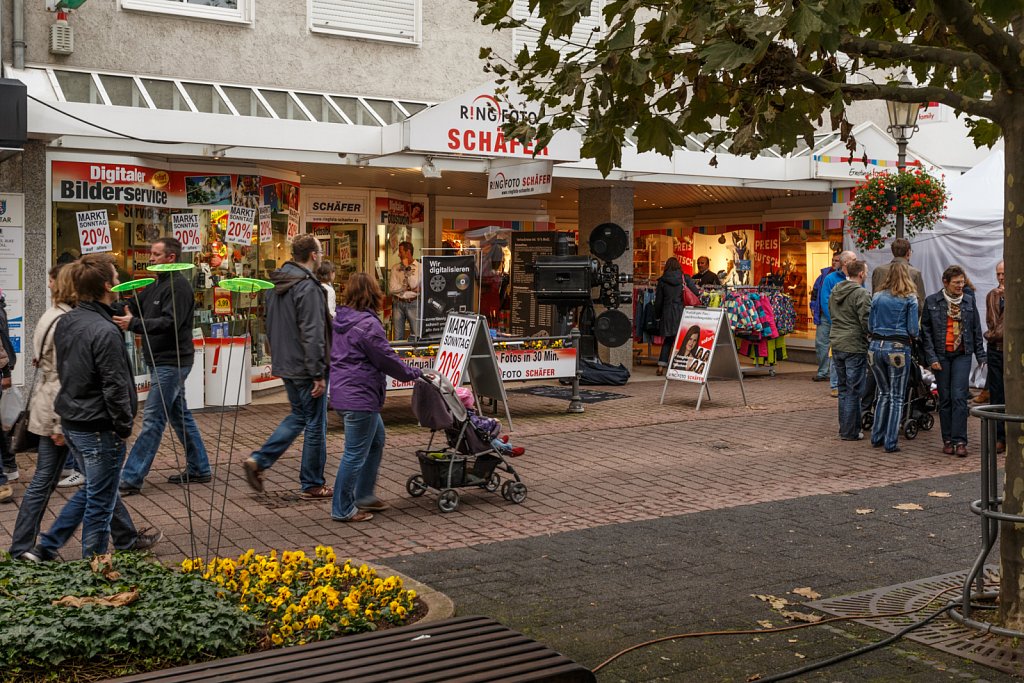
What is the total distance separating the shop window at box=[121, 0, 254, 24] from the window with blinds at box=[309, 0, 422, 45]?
96 cm

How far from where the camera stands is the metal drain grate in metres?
5.26

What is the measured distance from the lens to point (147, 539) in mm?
7156

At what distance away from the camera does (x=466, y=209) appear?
→ 2072 cm

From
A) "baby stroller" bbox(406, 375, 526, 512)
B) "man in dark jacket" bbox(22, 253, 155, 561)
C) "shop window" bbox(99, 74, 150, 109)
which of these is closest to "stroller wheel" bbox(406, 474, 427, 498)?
"baby stroller" bbox(406, 375, 526, 512)

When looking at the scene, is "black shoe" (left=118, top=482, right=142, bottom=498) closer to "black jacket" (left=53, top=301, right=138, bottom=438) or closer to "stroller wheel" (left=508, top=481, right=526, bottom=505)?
"black jacket" (left=53, top=301, right=138, bottom=438)

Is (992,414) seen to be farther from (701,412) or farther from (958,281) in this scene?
(701,412)

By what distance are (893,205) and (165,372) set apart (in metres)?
10.6

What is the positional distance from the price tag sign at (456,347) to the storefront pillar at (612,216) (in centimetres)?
562

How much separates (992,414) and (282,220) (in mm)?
11485

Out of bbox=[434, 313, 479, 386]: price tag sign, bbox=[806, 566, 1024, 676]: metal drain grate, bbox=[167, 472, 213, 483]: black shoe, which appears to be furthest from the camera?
bbox=[434, 313, 479, 386]: price tag sign

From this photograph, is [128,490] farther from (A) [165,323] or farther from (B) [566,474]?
(B) [566,474]

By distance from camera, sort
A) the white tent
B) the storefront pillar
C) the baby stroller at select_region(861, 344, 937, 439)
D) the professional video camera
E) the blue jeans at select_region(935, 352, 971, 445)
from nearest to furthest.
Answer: the blue jeans at select_region(935, 352, 971, 445) < the baby stroller at select_region(861, 344, 937, 439) < the professional video camera < the white tent < the storefront pillar

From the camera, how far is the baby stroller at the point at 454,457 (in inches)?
329

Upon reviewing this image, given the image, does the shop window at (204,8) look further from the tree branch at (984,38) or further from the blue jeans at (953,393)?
the tree branch at (984,38)
